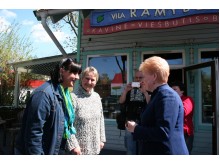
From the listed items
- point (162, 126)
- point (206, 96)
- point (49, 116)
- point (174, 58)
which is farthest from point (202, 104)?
point (49, 116)

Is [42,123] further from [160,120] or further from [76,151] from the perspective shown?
[160,120]

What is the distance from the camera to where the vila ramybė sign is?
15.2 feet

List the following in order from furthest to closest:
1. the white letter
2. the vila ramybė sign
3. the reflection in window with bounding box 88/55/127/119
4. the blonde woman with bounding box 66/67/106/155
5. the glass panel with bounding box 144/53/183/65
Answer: the reflection in window with bounding box 88/55/127/119 → the glass panel with bounding box 144/53/183/65 → the white letter → the vila ramybė sign → the blonde woman with bounding box 66/67/106/155

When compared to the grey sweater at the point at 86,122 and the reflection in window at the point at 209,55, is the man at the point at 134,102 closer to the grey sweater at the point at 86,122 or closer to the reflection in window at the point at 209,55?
the grey sweater at the point at 86,122

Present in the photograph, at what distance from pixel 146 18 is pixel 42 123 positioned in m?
3.71

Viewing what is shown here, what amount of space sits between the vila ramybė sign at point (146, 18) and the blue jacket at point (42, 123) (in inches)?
132

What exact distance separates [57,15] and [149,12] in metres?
2.13

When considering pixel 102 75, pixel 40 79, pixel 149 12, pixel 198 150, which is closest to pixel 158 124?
pixel 149 12

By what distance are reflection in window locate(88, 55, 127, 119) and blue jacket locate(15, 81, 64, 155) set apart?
4129 mm

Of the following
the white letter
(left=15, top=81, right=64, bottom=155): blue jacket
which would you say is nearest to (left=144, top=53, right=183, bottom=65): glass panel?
the white letter

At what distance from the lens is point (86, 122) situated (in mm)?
2602

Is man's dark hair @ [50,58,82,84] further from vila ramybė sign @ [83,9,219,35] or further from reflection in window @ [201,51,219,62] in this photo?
reflection in window @ [201,51,219,62]

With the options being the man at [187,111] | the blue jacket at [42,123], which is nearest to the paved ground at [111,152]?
the man at [187,111]
